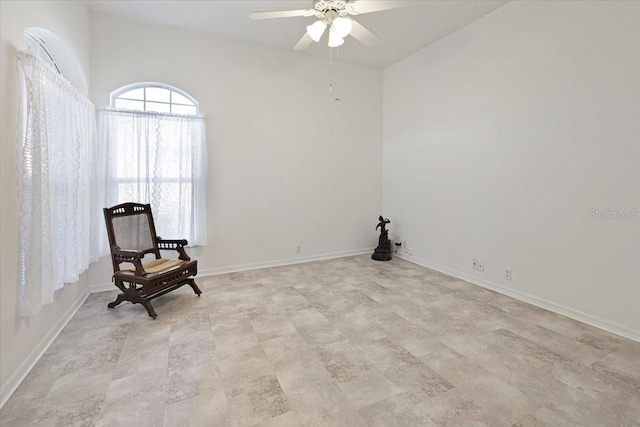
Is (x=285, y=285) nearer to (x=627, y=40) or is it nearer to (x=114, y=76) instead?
(x=114, y=76)

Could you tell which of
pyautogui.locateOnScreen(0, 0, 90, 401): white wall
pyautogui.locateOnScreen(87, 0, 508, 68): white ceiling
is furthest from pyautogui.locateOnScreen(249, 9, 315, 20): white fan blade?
pyautogui.locateOnScreen(0, 0, 90, 401): white wall

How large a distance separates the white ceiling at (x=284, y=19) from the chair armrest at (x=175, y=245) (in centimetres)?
264

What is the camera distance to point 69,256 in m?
2.52

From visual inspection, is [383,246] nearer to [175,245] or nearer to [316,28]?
[175,245]

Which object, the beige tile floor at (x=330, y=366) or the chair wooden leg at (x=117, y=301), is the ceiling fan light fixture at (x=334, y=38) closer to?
the beige tile floor at (x=330, y=366)

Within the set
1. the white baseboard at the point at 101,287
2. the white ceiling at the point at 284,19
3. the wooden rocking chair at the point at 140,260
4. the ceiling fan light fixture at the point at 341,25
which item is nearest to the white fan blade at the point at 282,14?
the ceiling fan light fixture at the point at 341,25

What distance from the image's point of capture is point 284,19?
3.56 m

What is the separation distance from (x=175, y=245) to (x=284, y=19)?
3001 millimetres

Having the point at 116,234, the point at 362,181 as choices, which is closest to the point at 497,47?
the point at 362,181

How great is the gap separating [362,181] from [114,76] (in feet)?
12.4

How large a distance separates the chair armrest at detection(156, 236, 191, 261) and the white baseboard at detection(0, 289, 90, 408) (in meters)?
0.95


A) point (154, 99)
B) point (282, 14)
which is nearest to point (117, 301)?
point (154, 99)

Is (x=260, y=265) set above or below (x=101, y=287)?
above

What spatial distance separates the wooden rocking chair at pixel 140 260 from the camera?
2850mm
